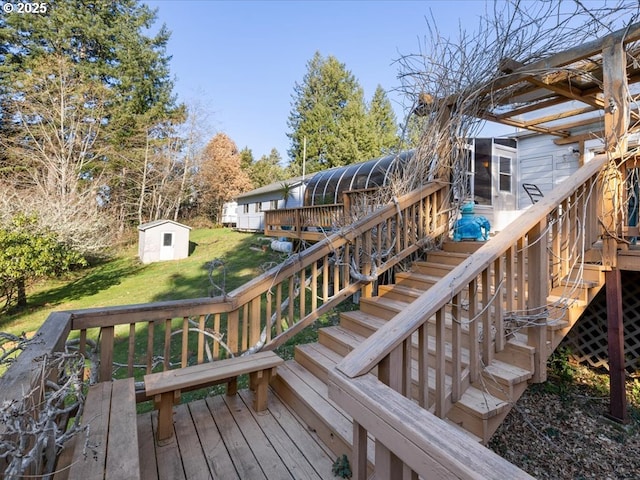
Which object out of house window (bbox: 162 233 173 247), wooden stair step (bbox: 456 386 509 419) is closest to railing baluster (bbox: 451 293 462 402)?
wooden stair step (bbox: 456 386 509 419)

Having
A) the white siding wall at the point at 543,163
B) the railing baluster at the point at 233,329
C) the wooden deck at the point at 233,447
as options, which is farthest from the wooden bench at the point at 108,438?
the white siding wall at the point at 543,163

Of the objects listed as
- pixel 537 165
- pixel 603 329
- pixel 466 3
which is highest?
pixel 466 3

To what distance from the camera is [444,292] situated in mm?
1698

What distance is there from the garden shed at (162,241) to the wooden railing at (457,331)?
1331 centimetres

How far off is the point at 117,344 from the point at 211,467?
4583mm

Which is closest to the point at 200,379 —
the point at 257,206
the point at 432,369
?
the point at 432,369

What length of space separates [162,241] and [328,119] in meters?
17.0

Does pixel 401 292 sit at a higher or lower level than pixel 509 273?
lower

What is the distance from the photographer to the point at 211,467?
2.05 metres

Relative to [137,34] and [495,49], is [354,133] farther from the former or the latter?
[495,49]

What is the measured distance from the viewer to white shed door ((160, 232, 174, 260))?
45.0 ft

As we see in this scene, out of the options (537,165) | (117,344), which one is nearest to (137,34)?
(117,344)

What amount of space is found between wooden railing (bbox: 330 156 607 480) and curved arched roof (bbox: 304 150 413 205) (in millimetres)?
6400

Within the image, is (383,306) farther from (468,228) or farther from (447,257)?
(468,228)
